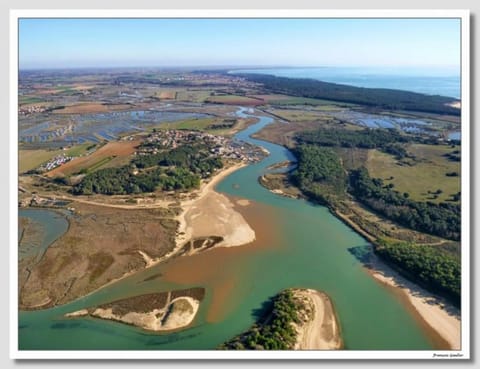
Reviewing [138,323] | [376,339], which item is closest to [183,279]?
[138,323]

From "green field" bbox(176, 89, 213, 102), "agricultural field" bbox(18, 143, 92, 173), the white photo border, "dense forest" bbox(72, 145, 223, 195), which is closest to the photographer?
the white photo border

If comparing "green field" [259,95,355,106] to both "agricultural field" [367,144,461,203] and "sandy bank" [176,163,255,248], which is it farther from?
"sandy bank" [176,163,255,248]

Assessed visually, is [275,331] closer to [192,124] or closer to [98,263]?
[98,263]

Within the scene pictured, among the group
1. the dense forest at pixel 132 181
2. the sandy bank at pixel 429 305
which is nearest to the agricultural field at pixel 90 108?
the dense forest at pixel 132 181

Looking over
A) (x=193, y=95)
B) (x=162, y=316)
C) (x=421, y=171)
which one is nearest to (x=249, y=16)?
(x=162, y=316)

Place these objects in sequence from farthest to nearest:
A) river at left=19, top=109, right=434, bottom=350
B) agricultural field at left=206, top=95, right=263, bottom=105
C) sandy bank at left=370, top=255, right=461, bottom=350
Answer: agricultural field at left=206, top=95, right=263, bottom=105
river at left=19, top=109, right=434, bottom=350
sandy bank at left=370, top=255, right=461, bottom=350

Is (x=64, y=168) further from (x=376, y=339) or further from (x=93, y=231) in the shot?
(x=376, y=339)

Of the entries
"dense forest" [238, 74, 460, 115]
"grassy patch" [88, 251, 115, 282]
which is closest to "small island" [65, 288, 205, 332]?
"grassy patch" [88, 251, 115, 282]
